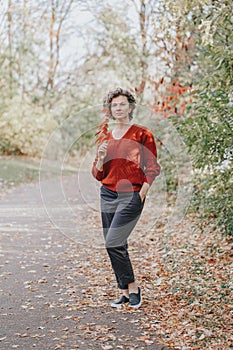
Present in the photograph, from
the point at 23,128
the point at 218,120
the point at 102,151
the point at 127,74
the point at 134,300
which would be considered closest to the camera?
the point at 102,151

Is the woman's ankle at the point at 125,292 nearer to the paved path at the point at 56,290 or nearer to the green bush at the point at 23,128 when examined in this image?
the paved path at the point at 56,290

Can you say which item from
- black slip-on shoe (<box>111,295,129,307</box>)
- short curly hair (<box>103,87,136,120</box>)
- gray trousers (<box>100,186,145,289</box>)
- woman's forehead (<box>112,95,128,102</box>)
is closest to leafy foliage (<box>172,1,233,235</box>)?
short curly hair (<box>103,87,136,120</box>)

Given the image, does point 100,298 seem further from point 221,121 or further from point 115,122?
point 221,121

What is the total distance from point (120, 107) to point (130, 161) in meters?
0.52

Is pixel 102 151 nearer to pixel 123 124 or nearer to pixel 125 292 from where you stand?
pixel 123 124

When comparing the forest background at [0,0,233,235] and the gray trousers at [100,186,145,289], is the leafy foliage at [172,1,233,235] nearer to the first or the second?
the forest background at [0,0,233,235]

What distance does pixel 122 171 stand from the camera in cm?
476

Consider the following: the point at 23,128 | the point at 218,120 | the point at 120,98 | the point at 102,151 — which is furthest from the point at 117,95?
the point at 23,128

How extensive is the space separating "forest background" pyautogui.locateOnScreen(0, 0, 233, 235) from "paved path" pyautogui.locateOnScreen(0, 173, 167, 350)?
74.3 inches

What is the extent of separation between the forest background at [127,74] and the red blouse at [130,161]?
4.49 feet

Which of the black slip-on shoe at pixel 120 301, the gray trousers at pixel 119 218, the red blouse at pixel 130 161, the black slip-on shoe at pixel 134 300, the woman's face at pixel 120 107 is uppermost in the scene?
the woman's face at pixel 120 107

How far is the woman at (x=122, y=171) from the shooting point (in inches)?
188

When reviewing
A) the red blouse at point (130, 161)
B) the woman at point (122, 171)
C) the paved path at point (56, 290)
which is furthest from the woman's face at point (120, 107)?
the paved path at point (56, 290)

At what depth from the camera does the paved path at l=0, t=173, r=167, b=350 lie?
4273 millimetres
